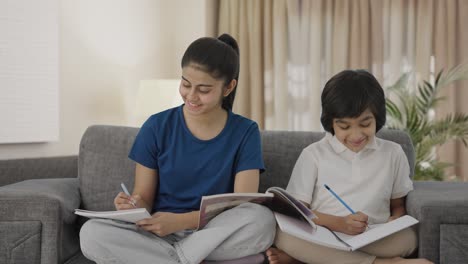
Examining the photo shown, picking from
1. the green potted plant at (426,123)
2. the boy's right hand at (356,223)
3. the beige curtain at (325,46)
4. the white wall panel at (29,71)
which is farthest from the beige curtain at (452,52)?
the boy's right hand at (356,223)

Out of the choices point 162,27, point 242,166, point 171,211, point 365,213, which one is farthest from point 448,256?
point 162,27

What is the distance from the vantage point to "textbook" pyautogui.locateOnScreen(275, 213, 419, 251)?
6.63ft

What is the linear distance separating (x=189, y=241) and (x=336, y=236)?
48 centimetres

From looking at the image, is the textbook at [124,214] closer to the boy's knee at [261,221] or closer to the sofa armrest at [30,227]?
the sofa armrest at [30,227]

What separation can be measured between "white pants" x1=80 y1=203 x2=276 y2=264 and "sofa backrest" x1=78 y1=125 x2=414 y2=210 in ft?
1.32

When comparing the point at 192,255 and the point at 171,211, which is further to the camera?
the point at 171,211

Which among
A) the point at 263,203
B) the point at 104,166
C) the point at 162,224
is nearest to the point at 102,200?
the point at 104,166

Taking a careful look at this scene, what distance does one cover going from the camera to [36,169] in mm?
3328

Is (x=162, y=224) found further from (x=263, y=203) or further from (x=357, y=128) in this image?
(x=357, y=128)

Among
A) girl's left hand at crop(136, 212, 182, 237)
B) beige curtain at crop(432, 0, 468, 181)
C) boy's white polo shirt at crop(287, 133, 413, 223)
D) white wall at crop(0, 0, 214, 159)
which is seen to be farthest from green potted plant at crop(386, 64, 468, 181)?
girl's left hand at crop(136, 212, 182, 237)

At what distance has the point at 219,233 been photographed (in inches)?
82.2

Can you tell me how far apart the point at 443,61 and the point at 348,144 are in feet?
8.54

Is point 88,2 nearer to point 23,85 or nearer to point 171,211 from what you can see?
point 23,85

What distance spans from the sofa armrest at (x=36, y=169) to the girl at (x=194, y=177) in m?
1.05
